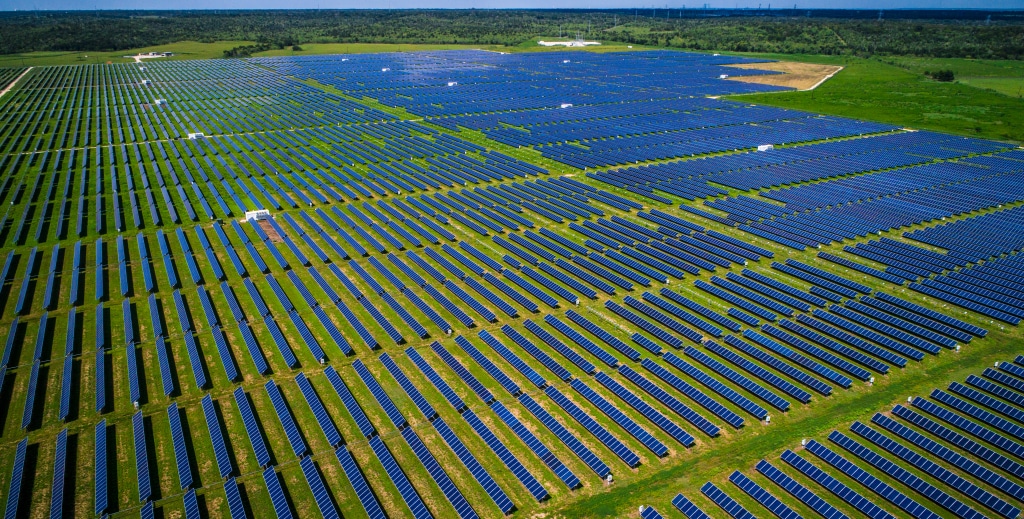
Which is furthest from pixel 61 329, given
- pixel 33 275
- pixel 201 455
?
pixel 201 455

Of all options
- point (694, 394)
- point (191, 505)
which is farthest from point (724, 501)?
point (191, 505)

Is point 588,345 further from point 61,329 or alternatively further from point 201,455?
point 61,329

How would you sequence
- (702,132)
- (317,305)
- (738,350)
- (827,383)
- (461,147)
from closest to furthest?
(827,383)
(738,350)
(317,305)
(461,147)
(702,132)

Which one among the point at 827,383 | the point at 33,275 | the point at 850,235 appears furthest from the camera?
the point at 850,235

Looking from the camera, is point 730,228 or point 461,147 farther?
point 461,147

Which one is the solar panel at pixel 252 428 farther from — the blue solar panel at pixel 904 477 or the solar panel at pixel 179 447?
the blue solar panel at pixel 904 477

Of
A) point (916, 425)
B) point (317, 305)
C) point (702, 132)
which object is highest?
point (702, 132)
